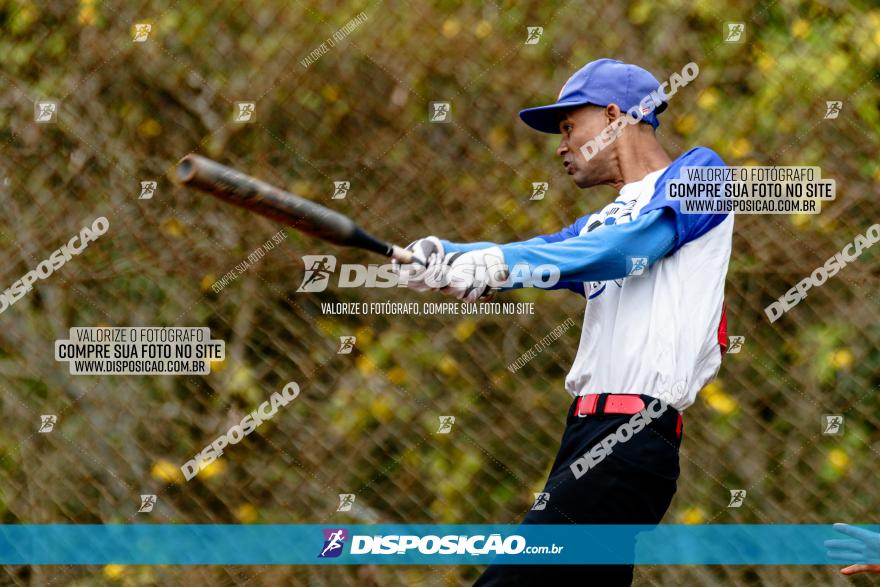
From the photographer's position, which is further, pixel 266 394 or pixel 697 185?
pixel 266 394

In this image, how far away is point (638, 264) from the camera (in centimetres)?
318

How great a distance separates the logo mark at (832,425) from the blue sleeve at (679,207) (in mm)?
1336

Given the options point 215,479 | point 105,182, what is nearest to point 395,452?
point 215,479

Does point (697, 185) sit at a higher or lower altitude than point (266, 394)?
higher

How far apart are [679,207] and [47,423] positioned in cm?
251

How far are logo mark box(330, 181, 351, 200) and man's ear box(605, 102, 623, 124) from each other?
123 cm

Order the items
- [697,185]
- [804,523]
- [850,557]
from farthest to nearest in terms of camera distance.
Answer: [804,523] → [850,557] → [697,185]

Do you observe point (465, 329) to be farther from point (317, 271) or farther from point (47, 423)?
point (47, 423)

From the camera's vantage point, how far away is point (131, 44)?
4609 mm

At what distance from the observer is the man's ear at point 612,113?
11.4 feet

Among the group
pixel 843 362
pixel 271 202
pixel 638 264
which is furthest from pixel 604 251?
pixel 843 362

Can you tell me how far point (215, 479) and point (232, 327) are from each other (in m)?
0.52

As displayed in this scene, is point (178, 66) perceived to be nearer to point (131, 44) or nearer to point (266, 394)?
point (131, 44)

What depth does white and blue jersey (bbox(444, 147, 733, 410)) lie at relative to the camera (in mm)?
3133
